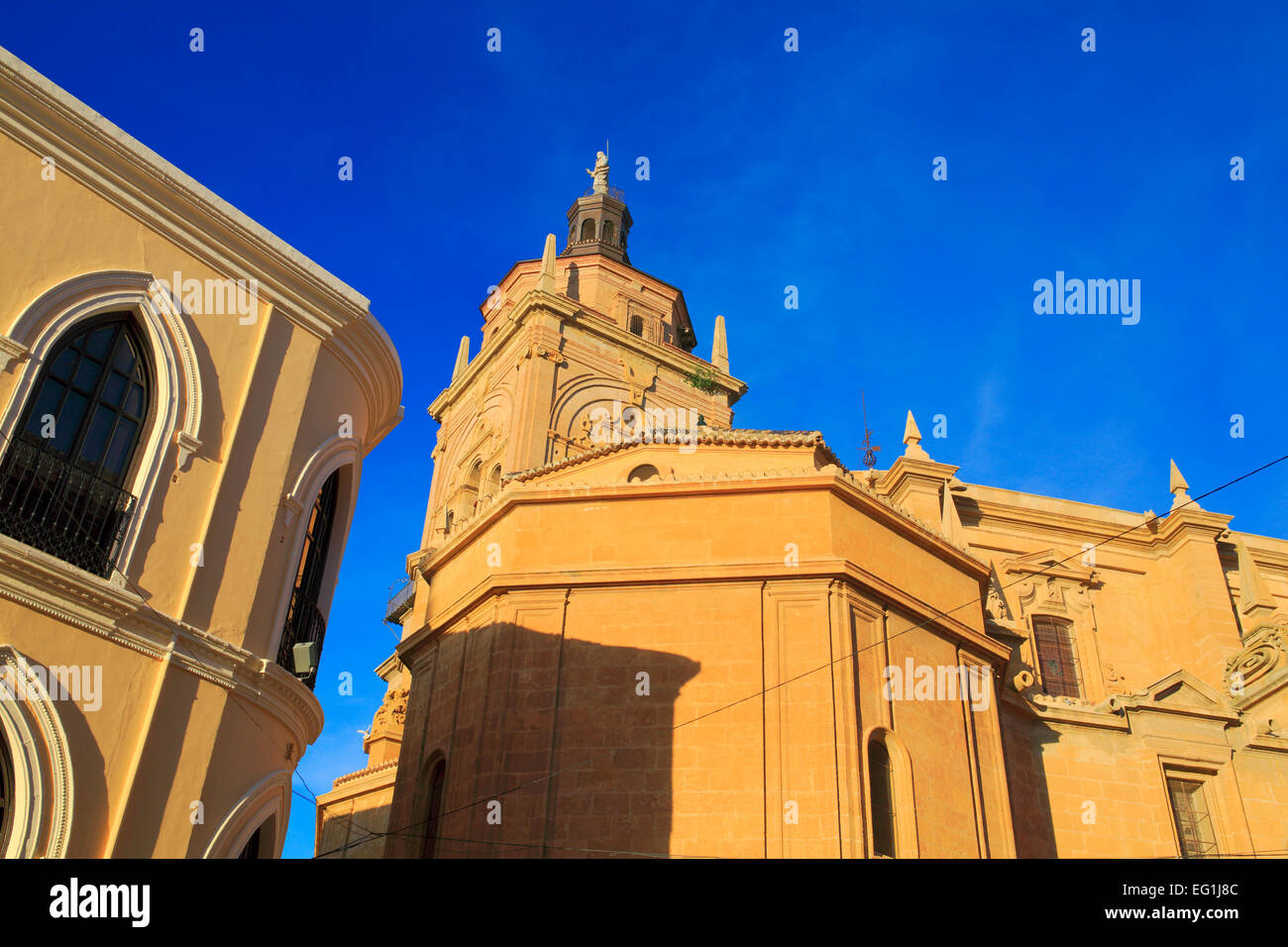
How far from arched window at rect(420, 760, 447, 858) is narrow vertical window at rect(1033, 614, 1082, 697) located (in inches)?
680

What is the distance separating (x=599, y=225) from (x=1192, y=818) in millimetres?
36339

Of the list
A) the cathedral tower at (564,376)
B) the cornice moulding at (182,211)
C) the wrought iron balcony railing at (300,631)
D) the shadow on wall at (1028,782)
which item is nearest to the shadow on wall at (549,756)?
the wrought iron balcony railing at (300,631)

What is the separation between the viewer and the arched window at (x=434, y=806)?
15.7 meters

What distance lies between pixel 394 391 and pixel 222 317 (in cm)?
288

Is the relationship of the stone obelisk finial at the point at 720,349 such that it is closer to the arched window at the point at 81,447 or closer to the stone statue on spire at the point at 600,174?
the stone statue on spire at the point at 600,174

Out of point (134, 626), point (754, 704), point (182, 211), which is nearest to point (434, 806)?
point (754, 704)

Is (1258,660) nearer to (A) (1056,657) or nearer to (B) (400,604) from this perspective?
(A) (1056,657)

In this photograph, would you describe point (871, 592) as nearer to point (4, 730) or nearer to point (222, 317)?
point (222, 317)

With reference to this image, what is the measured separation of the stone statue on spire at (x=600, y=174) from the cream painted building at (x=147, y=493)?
1643 inches

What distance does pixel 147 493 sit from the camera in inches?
416

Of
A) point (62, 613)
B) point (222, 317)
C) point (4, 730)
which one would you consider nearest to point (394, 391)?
point (222, 317)

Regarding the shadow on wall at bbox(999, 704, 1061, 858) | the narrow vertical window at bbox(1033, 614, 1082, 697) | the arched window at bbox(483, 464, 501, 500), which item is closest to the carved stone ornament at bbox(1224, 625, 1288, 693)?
the narrow vertical window at bbox(1033, 614, 1082, 697)

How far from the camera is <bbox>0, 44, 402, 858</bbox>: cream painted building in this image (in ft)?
31.0

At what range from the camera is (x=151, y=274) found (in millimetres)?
11195
